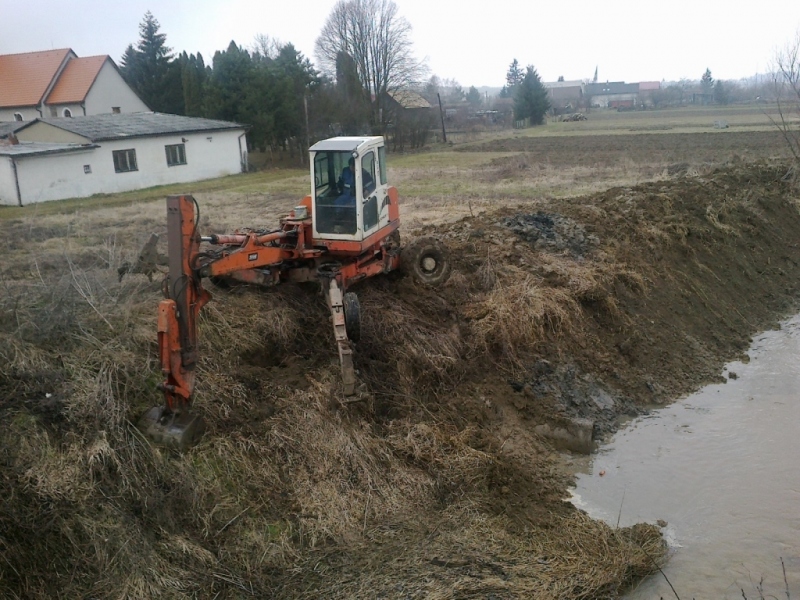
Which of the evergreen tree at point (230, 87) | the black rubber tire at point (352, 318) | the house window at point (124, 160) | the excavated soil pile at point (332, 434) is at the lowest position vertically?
the excavated soil pile at point (332, 434)

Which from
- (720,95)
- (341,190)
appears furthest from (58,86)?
(720,95)

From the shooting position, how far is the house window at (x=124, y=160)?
89.5 ft

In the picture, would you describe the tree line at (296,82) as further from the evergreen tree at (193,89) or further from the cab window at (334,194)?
the cab window at (334,194)

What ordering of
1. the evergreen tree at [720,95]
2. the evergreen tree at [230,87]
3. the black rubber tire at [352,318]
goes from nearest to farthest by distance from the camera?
the black rubber tire at [352,318] < the evergreen tree at [230,87] < the evergreen tree at [720,95]

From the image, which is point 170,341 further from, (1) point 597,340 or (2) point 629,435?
(1) point 597,340

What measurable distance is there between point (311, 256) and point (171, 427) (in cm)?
321

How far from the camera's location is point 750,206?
17.8 metres

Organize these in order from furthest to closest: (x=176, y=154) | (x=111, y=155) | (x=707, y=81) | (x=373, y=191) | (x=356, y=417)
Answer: (x=707, y=81), (x=176, y=154), (x=111, y=155), (x=373, y=191), (x=356, y=417)

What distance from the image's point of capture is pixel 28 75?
37281mm

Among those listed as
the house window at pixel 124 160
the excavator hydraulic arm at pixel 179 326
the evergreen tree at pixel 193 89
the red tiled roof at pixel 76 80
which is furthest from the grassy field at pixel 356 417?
the evergreen tree at pixel 193 89

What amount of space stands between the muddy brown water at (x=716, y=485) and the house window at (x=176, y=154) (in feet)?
80.4

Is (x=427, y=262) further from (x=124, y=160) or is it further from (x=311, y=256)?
(x=124, y=160)

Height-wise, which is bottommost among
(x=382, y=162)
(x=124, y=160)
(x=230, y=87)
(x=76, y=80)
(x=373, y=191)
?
(x=373, y=191)

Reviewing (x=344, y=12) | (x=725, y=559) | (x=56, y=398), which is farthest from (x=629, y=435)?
(x=344, y=12)
